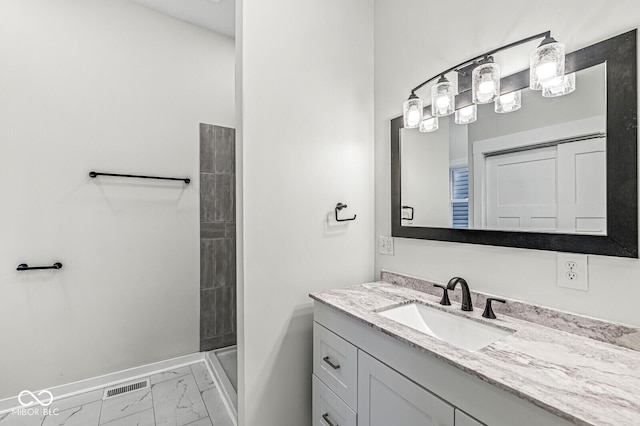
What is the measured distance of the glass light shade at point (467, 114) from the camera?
1329mm

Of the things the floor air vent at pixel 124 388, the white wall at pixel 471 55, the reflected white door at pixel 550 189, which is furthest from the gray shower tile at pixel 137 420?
the reflected white door at pixel 550 189

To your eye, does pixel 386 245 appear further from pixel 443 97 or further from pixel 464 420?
pixel 464 420

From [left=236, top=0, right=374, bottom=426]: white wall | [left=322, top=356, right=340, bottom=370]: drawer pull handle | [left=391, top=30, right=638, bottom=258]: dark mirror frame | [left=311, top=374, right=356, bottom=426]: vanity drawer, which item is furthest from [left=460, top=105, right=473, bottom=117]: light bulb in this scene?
[left=311, top=374, right=356, bottom=426]: vanity drawer

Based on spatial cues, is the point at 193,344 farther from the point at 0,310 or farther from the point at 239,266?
the point at 239,266

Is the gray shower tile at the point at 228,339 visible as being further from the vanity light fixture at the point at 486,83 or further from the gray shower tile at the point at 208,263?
the vanity light fixture at the point at 486,83

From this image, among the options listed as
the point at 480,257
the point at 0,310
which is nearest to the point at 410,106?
the point at 480,257

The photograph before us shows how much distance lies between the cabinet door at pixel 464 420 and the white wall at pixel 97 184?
87.2 inches

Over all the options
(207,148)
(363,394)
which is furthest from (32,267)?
(363,394)

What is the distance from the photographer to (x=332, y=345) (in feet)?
4.36

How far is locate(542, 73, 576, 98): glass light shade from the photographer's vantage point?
102 cm

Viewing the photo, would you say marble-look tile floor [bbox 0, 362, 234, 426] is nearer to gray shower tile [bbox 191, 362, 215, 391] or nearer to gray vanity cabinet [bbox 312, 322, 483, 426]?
gray shower tile [bbox 191, 362, 215, 391]

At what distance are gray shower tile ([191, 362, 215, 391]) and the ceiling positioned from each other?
2.87m

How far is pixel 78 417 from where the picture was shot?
1.78 m

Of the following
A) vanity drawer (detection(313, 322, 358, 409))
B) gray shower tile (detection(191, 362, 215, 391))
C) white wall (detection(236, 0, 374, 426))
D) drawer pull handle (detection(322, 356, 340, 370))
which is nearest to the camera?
vanity drawer (detection(313, 322, 358, 409))
